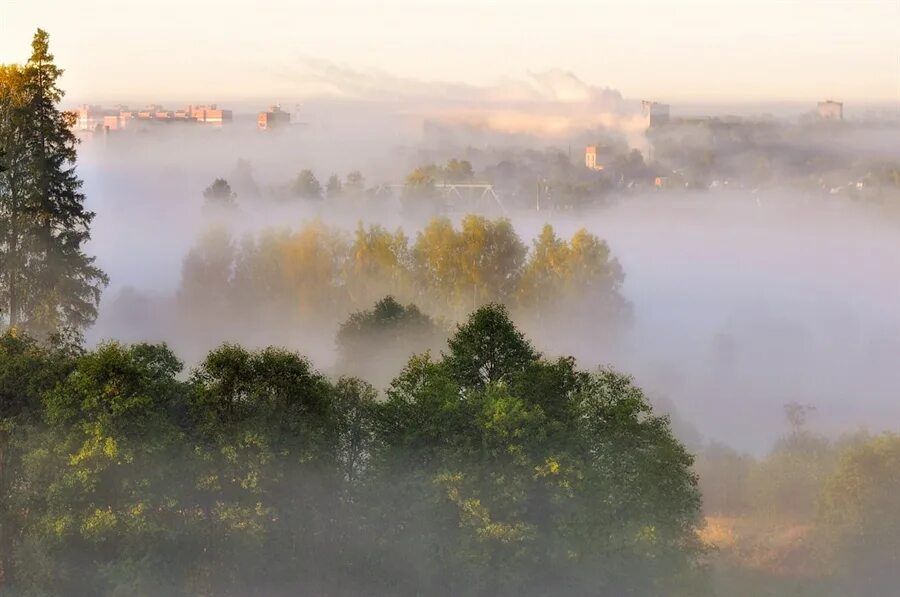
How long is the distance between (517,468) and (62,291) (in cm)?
3232

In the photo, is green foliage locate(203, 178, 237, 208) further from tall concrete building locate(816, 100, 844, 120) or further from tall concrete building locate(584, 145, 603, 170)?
tall concrete building locate(816, 100, 844, 120)

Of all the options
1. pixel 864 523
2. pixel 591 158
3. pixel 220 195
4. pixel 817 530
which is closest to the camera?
pixel 864 523

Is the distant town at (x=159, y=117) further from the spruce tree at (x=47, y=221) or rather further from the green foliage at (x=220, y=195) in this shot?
the spruce tree at (x=47, y=221)

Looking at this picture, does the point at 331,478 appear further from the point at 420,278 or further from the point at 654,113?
the point at 654,113

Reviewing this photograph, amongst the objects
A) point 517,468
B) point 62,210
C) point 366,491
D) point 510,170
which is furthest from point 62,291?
point 510,170

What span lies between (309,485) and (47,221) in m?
28.5

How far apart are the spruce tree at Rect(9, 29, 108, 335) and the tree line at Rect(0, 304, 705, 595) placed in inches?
682

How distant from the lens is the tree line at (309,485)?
4147 cm

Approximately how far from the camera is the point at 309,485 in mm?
43062

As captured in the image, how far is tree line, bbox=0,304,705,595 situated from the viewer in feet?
136

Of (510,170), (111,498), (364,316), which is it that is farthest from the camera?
(510,170)

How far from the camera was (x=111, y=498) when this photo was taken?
41750 millimetres

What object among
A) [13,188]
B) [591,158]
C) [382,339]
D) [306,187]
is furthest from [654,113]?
[13,188]

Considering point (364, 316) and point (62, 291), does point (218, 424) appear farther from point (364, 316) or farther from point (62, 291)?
point (364, 316)
